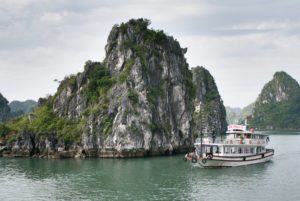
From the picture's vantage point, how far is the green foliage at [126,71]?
7847 centimetres

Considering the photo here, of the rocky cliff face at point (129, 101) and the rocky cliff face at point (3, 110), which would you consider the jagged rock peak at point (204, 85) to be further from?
the rocky cliff face at point (129, 101)

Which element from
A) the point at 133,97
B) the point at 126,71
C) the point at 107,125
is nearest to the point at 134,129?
the point at 107,125

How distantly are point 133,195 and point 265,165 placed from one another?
27299 millimetres

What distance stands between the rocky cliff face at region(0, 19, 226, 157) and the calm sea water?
7078 millimetres

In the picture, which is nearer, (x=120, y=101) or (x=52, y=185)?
(x=52, y=185)

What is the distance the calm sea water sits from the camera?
41.2 m

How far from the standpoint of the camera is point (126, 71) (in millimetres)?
79500

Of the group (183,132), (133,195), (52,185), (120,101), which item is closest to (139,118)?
(120,101)

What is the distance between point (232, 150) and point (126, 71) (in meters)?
26.7

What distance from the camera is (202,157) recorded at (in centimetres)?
5894

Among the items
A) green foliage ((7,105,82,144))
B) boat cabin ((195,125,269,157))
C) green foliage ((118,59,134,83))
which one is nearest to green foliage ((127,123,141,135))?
green foliage ((118,59,134,83))

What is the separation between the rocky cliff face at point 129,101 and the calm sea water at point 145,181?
279 inches

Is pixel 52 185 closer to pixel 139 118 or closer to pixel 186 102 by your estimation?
pixel 139 118

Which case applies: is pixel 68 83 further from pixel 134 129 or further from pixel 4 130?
pixel 134 129
